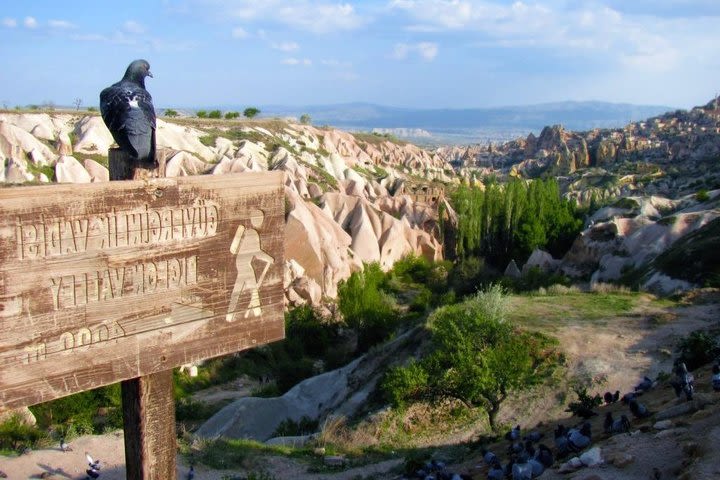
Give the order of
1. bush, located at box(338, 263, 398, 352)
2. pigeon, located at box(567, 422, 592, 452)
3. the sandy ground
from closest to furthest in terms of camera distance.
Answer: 1. the sandy ground
2. pigeon, located at box(567, 422, 592, 452)
3. bush, located at box(338, 263, 398, 352)

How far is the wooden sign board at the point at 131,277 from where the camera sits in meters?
2.64

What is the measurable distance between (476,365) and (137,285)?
297 inches

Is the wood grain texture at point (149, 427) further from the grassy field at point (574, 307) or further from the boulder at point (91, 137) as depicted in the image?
the boulder at point (91, 137)

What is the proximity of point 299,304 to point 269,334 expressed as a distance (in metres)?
17.9

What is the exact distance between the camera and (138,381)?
3.11 meters

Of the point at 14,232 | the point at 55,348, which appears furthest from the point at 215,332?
the point at 14,232

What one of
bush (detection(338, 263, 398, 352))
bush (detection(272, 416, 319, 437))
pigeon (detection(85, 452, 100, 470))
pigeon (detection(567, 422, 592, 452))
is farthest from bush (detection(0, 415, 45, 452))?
bush (detection(338, 263, 398, 352))

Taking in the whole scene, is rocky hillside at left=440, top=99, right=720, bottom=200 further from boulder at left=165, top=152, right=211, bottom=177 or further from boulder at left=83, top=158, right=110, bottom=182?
boulder at left=83, top=158, right=110, bottom=182

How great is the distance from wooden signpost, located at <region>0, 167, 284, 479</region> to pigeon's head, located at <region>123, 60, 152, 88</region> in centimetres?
82

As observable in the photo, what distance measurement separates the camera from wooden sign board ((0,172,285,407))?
264 cm

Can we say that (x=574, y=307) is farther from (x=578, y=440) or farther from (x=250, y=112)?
(x=250, y=112)

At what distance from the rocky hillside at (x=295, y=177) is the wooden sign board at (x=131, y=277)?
1555 centimetres

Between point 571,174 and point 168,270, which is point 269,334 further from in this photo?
point 571,174

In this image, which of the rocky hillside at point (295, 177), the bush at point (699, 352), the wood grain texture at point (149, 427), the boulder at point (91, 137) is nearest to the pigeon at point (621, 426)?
the bush at point (699, 352)
